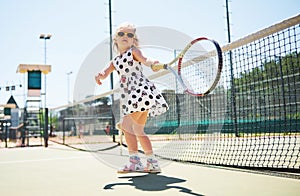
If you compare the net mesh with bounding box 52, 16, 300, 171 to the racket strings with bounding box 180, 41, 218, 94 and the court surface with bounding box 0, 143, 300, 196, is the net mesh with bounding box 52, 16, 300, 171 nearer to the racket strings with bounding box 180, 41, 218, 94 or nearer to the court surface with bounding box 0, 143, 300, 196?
the racket strings with bounding box 180, 41, 218, 94

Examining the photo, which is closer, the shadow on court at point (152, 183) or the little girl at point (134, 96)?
the shadow on court at point (152, 183)

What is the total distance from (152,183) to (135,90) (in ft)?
2.72

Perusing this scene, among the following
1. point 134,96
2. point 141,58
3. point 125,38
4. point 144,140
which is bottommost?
point 144,140

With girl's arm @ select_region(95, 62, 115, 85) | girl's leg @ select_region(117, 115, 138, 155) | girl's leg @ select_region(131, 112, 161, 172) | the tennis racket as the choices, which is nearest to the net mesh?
the tennis racket

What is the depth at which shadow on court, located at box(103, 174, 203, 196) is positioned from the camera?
193 centimetres

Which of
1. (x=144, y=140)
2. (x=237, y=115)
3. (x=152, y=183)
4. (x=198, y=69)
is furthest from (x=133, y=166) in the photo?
(x=237, y=115)

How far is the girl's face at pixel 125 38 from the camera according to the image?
285cm

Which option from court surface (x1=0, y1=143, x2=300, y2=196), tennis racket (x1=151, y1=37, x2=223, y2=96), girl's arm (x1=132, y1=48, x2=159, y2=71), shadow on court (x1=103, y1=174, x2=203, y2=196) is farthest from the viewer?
tennis racket (x1=151, y1=37, x2=223, y2=96)

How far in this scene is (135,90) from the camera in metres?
2.64

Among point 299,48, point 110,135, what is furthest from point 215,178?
point 110,135

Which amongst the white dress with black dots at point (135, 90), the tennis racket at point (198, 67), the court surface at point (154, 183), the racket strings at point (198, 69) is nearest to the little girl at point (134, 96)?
the white dress with black dots at point (135, 90)

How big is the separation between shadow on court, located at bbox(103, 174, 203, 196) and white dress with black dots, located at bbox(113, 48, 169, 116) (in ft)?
1.79

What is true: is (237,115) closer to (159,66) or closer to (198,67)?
(198,67)

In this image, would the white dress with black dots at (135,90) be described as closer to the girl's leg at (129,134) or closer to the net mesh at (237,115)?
the girl's leg at (129,134)
